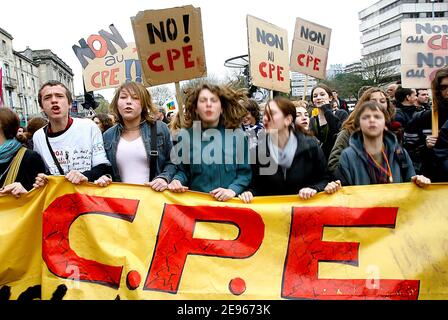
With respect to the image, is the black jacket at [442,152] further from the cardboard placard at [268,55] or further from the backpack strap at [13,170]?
the backpack strap at [13,170]

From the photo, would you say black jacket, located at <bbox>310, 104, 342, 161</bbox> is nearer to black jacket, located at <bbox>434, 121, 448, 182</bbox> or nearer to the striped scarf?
black jacket, located at <bbox>434, 121, 448, 182</bbox>

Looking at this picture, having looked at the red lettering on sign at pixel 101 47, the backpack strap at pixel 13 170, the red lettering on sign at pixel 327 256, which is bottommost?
the red lettering on sign at pixel 327 256

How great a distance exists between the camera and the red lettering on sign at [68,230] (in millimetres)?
3070

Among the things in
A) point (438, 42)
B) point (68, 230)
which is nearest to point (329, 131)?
point (438, 42)

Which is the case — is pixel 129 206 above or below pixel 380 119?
below

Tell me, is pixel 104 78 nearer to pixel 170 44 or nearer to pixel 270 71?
pixel 270 71

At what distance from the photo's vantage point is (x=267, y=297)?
2986mm

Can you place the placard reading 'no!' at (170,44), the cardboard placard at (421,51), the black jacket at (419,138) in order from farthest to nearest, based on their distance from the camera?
the cardboard placard at (421,51), the black jacket at (419,138), the placard reading 'no!' at (170,44)

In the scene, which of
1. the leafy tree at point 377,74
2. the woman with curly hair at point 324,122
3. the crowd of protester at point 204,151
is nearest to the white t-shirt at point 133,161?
the crowd of protester at point 204,151

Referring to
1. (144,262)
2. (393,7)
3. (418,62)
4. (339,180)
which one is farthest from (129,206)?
(393,7)

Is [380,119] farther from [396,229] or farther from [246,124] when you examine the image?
[246,124]

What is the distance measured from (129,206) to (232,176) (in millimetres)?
829
